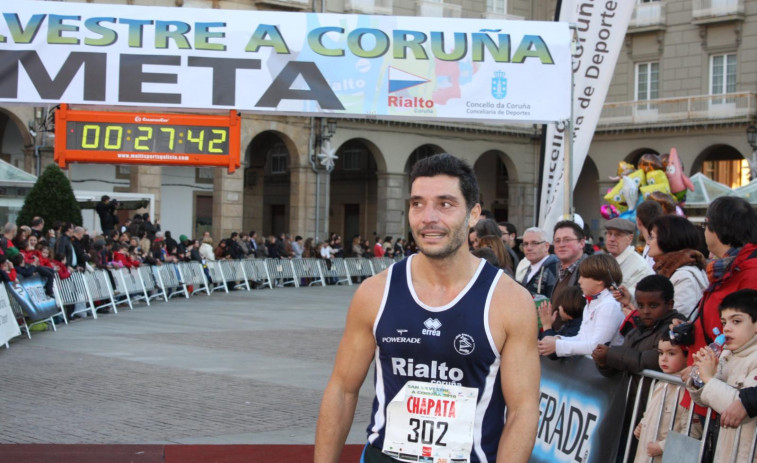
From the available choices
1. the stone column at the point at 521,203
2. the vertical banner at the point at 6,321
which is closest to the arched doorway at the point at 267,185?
the stone column at the point at 521,203

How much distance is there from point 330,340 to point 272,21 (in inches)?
258

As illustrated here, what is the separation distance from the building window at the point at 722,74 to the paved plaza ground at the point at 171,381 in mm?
24045

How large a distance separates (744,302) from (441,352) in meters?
2.28

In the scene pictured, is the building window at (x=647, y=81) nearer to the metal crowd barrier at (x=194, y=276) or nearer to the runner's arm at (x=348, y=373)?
the metal crowd barrier at (x=194, y=276)

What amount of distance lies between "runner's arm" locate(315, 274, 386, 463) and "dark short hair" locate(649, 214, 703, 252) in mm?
3582

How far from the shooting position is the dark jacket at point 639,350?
6223 millimetres

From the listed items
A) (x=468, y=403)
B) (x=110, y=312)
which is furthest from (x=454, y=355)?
(x=110, y=312)

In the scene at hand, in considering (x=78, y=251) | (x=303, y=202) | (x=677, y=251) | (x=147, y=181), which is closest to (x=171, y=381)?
(x=677, y=251)

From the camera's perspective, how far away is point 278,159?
44125 millimetres

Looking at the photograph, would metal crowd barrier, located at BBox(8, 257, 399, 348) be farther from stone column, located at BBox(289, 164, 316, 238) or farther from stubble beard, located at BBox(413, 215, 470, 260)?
stubble beard, located at BBox(413, 215, 470, 260)

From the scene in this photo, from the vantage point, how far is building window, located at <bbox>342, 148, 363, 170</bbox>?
43.2 metres

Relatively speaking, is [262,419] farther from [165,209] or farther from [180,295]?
[165,209]

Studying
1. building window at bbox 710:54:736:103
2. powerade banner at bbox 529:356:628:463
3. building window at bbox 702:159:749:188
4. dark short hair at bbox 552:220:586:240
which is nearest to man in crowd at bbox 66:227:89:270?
dark short hair at bbox 552:220:586:240

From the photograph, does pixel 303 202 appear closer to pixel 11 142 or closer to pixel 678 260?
pixel 11 142
